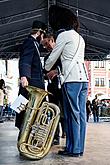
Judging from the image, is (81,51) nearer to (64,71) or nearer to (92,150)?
(64,71)

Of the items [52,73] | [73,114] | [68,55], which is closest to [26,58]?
[52,73]

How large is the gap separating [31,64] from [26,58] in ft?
0.34

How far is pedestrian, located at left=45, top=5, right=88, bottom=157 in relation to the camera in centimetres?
A: 387

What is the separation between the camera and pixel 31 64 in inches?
161

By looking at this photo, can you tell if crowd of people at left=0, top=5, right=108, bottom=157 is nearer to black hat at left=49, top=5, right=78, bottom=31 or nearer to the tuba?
black hat at left=49, top=5, right=78, bottom=31

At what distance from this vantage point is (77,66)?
3896mm

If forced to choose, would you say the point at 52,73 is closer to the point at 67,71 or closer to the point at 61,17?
the point at 67,71

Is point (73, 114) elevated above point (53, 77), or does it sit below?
below

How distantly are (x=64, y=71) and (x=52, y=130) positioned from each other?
0.65m

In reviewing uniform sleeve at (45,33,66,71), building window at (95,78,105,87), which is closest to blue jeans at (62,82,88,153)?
uniform sleeve at (45,33,66,71)

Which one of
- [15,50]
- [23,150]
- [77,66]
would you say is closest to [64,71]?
[77,66]

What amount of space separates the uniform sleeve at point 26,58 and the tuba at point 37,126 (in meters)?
0.29

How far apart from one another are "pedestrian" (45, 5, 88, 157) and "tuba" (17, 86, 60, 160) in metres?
0.28

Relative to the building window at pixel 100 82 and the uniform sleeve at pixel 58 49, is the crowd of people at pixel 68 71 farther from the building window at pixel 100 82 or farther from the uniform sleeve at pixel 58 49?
the building window at pixel 100 82
